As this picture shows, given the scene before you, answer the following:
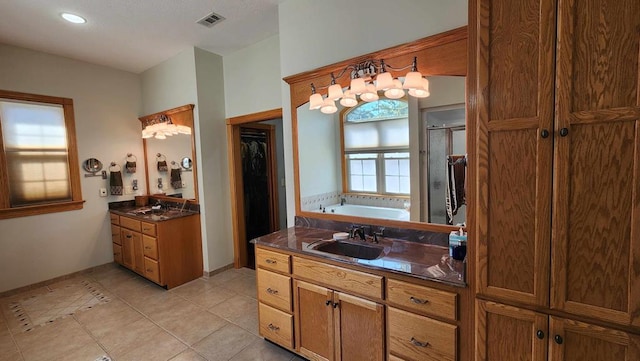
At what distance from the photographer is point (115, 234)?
13.3ft

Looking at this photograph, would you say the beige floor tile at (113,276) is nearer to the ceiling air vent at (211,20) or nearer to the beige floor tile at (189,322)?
the beige floor tile at (189,322)

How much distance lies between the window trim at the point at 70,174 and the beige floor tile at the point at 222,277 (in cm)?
208

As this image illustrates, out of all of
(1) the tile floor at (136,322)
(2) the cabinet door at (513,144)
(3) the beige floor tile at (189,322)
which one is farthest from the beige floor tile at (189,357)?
(2) the cabinet door at (513,144)

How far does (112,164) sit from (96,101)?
903mm

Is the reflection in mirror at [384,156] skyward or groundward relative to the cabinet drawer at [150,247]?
skyward

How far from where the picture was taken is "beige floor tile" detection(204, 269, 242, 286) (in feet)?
11.6

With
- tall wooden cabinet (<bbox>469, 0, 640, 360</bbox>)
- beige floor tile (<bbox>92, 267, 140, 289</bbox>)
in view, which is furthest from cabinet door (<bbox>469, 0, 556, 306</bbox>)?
beige floor tile (<bbox>92, 267, 140, 289</bbox>)

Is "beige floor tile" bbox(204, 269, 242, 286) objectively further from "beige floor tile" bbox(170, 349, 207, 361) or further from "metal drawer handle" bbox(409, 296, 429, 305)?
"metal drawer handle" bbox(409, 296, 429, 305)

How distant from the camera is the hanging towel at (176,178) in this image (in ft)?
12.8

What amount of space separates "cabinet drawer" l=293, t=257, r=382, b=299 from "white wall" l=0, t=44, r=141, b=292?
3.62m

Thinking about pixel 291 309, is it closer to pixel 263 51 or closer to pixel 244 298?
pixel 244 298

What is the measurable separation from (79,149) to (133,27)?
6.49ft

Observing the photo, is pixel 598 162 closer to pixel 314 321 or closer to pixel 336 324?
pixel 336 324

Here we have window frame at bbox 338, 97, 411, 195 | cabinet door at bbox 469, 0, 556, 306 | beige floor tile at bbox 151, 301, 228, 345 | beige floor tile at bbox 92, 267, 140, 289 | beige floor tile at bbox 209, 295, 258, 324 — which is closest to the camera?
cabinet door at bbox 469, 0, 556, 306
